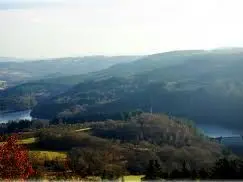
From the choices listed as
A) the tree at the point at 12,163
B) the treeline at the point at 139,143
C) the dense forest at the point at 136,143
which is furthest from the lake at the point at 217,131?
the tree at the point at 12,163

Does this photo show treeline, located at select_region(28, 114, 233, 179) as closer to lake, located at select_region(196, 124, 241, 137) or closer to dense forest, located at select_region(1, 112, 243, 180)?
dense forest, located at select_region(1, 112, 243, 180)

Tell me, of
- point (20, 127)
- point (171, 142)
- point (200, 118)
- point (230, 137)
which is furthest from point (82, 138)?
point (200, 118)

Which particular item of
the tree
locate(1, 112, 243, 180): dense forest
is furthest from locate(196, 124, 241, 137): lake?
the tree

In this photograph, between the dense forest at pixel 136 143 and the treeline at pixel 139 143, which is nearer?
the dense forest at pixel 136 143

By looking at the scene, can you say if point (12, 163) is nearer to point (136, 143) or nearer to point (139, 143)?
point (139, 143)

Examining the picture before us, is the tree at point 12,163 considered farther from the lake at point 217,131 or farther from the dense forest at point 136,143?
the lake at point 217,131

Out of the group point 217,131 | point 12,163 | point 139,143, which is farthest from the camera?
point 217,131

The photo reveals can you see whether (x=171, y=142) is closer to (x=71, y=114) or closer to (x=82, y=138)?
(x=82, y=138)

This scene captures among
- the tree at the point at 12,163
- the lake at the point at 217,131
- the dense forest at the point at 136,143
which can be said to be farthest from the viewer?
the lake at the point at 217,131

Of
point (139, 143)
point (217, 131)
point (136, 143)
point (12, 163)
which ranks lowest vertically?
point (217, 131)

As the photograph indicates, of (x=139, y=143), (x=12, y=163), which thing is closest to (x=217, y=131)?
(x=139, y=143)

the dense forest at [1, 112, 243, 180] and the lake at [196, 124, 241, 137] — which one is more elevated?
the dense forest at [1, 112, 243, 180]

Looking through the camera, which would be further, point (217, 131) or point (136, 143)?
point (217, 131)

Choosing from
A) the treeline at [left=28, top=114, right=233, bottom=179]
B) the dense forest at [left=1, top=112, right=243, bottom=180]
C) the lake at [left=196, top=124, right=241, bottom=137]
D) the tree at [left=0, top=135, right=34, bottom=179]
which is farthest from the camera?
the lake at [left=196, top=124, right=241, bottom=137]
